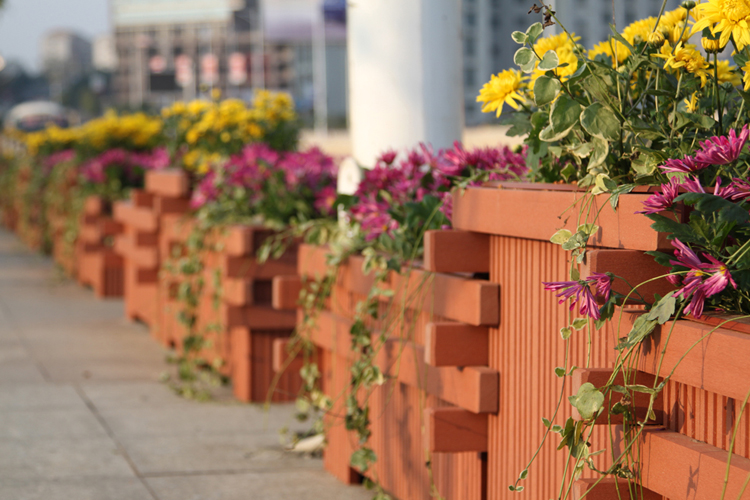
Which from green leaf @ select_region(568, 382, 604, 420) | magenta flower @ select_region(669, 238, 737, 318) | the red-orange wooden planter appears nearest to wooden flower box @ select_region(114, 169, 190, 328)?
the red-orange wooden planter

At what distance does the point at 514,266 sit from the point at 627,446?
2.26ft

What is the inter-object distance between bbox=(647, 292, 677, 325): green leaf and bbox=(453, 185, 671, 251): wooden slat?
0.47 ft

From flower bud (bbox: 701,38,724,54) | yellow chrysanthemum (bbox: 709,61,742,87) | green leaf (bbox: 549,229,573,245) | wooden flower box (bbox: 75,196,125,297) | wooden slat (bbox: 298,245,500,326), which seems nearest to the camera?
flower bud (bbox: 701,38,724,54)

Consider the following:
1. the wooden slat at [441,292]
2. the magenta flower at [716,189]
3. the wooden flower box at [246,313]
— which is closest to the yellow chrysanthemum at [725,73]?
the magenta flower at [716,189]

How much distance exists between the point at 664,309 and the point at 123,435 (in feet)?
10.5

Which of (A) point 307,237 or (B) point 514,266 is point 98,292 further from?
(B) point 514,266

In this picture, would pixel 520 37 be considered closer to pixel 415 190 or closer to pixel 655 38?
pixel 655 38

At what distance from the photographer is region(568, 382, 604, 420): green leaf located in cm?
189

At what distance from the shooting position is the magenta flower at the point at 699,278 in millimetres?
1771

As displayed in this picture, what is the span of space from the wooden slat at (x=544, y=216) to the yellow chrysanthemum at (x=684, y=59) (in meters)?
0.32

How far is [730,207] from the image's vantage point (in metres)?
1.77

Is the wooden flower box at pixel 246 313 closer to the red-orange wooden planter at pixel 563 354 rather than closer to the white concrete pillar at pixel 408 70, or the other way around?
the white concrete pillar at pixel 408 70

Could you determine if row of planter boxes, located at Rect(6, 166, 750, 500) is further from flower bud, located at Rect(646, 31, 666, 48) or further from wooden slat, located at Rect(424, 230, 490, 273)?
flower bud, located at Rect(646, 31, 666, 48)

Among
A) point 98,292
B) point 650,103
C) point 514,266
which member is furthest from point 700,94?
point 98,292
